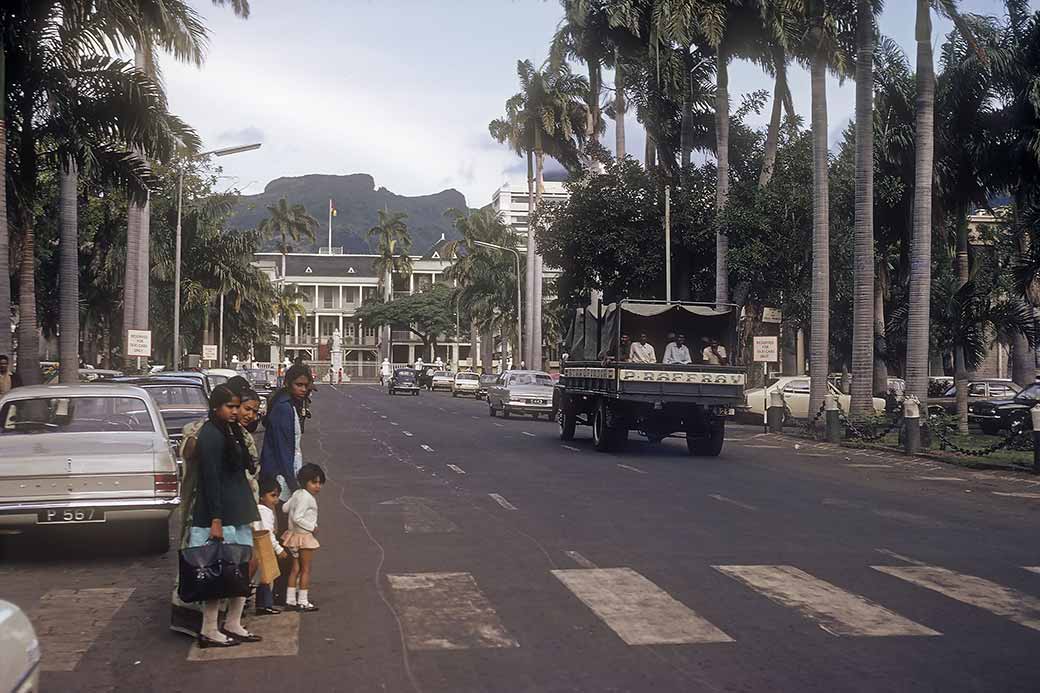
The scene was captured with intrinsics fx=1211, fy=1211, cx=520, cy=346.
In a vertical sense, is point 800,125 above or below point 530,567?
above

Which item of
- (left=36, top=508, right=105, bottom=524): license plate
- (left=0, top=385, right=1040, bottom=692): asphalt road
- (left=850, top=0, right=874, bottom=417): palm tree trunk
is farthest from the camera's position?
(left=850, top=0, right=874, bottom=417): palm tree trunk

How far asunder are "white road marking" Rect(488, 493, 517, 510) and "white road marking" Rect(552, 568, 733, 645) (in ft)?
15.5

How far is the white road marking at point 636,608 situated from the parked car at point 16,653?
4.12 metres

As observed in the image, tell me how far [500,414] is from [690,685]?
3855 centimetres

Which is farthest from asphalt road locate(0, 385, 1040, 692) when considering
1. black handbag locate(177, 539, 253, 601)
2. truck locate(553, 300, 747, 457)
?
truck locate(553, 300, 747, 457)

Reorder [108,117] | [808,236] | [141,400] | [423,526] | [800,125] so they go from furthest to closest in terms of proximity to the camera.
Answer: [800,125], [808,236], [108,117], [423,526], [141,400]

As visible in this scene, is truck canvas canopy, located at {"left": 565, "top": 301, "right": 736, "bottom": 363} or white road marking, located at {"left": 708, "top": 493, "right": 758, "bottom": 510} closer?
white road marking, located at {"left": 708, "top": 493, "right": 758, "bottom": 510}

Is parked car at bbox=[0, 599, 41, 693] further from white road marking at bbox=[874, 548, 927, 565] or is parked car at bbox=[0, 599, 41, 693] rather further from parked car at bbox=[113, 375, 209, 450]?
parked car at bbox=[113, 375, 209, 450]

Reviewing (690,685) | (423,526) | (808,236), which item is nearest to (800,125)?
(808,236)

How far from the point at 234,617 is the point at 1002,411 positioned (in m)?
30.6

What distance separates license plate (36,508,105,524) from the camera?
10.7 metres

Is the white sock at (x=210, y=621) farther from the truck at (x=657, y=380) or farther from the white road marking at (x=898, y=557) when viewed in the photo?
the truck at (x=657, y=380)

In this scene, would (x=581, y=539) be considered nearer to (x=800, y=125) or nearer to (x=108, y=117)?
(x=108, y=117)

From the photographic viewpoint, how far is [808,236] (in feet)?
123
